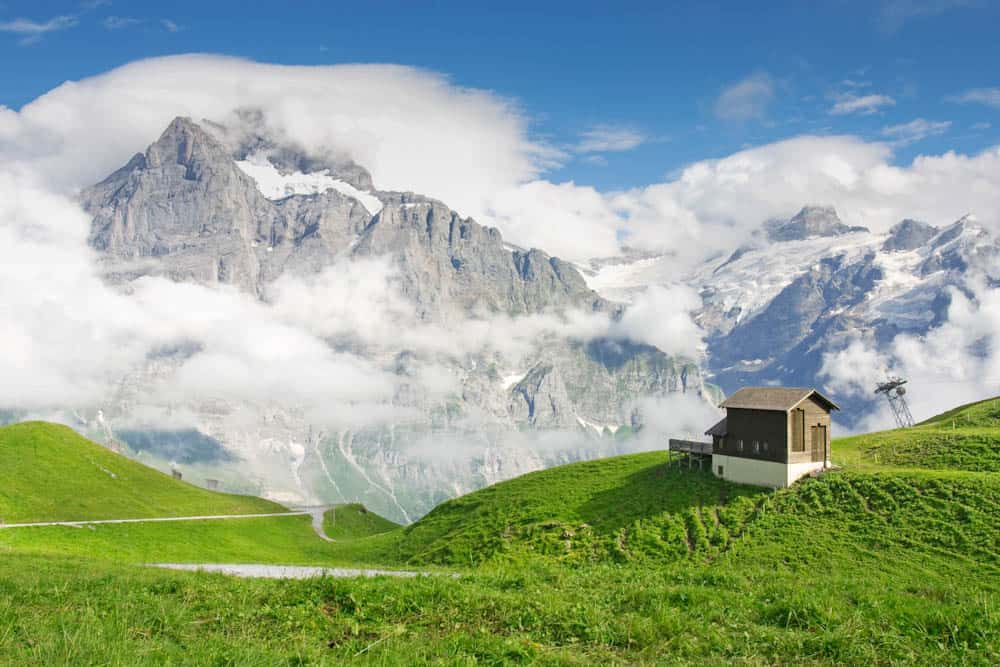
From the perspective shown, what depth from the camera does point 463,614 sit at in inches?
629

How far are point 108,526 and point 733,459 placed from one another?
62.2 metres

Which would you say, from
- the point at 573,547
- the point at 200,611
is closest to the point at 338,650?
the point at 200,611

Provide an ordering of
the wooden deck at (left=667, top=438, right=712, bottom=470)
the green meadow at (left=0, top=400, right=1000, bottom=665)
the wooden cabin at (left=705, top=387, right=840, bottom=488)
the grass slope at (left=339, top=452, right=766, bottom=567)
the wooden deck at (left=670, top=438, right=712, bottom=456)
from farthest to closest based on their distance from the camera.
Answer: the wooden deck at (left=667, top=438, right=712, bottom=470) → the wooden deck at (left=670, top=438, right=712, bottom=456) → the wooden cabin at (left=705, top=387, right=840, bottom=488) → the grass slope at (left=339, top=452, right=766, bottom=567) → the green meadow at (left=0, top=400, right=1000, bottom=665)

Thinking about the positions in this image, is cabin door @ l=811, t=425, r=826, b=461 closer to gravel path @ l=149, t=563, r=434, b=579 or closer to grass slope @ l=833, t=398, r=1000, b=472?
grass slope @ l=833, t=398, r=1000, b=472

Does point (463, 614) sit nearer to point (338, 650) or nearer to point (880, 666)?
point (338, 650)

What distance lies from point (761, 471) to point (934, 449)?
1556 centimetres

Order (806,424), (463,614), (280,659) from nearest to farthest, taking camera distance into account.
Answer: (280,659) → (463,614) → (806,424)

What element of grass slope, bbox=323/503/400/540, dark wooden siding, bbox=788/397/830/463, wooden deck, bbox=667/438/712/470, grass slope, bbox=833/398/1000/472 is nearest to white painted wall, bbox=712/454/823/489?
dark wooden siding, bbox=788/397/830/463

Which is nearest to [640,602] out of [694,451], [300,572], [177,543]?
[300,572]

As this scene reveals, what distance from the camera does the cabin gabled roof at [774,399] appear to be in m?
54.0

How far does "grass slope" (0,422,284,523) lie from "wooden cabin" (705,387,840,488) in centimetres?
6766

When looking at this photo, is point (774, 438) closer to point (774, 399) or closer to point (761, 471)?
point (761, 471)

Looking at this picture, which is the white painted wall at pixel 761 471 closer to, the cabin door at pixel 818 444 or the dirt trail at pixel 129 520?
the cabin door at pixel 818 444

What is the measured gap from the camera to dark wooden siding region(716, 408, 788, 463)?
5294 centimetres
